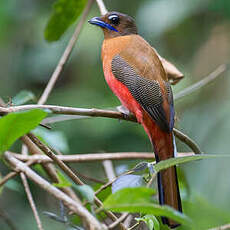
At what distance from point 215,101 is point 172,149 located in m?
1.74

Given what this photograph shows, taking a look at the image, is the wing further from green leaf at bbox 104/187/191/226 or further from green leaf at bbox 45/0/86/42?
green leaf at bbox 104/187/191/226

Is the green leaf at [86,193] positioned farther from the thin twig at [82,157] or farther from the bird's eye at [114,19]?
the bird's eye at [114,19]

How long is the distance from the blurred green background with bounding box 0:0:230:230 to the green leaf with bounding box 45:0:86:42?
37.1 inches

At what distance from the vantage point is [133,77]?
241 centimetres

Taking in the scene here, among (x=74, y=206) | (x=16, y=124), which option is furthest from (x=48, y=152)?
(x=74, y=206)

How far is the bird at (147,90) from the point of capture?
2176 millimetres

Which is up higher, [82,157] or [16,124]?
[16,124]

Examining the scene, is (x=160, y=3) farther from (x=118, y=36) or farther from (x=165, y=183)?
(x=165, y=183)

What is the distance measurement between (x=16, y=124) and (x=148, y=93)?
1.19 metres

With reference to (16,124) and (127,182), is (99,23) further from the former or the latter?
(16,124)

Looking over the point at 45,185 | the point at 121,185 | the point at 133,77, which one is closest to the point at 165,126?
the point at 133,77

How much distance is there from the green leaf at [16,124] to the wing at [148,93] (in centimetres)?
105

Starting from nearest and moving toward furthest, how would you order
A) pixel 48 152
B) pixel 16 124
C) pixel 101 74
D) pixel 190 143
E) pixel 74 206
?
pixel 74 206, pixel 16 124, pixel 48 152, pixel 190 143, pixel 101 74

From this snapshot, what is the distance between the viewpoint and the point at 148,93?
2.33m
